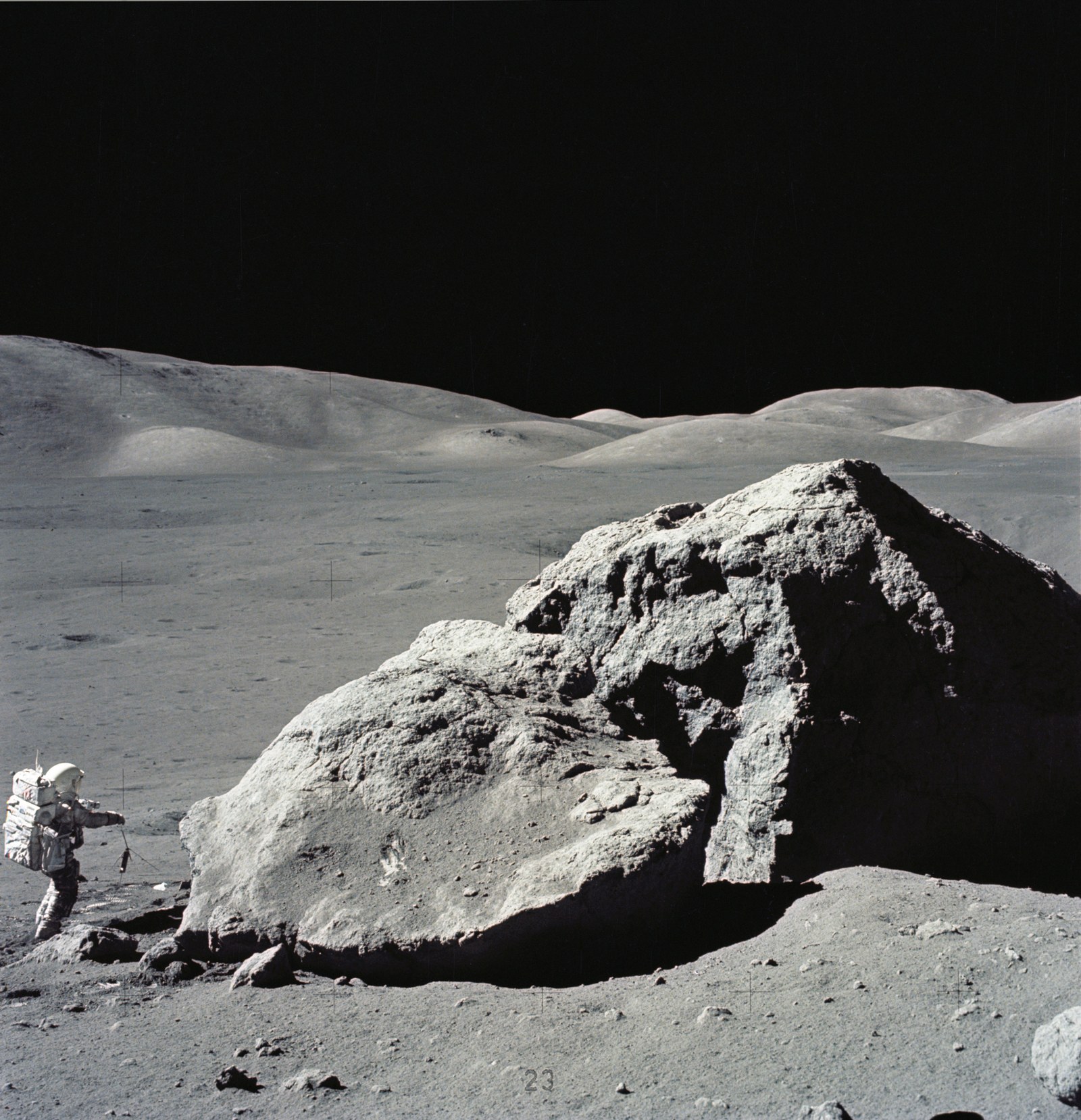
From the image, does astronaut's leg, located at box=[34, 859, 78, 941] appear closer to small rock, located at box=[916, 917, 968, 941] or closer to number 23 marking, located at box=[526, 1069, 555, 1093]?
number 23 marking, located at box=[526, 1069, 555, 1093]

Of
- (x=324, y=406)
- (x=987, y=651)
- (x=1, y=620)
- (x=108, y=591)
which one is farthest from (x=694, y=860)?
(x=324, y=406)

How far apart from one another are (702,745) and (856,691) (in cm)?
45

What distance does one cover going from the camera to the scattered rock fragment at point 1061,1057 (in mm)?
1655

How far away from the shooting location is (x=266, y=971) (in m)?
2.35

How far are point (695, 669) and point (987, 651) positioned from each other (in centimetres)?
80

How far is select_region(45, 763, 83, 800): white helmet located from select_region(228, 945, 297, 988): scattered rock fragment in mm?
912

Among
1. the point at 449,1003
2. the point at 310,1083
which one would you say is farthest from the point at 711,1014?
the point at 310,1083

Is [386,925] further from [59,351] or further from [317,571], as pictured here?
[59,351]

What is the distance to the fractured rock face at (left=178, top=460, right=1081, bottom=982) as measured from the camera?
2488mm

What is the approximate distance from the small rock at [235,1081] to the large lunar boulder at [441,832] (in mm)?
463

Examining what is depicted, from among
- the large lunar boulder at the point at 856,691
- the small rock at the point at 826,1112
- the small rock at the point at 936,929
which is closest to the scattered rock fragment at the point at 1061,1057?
the small rock at the point at 826,1112

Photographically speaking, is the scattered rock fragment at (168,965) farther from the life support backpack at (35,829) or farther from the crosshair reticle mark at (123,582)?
the crosshair reticle mark at (123,582)

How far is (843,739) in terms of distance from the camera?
284 centimetres

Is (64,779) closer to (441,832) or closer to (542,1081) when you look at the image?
(441,832)
